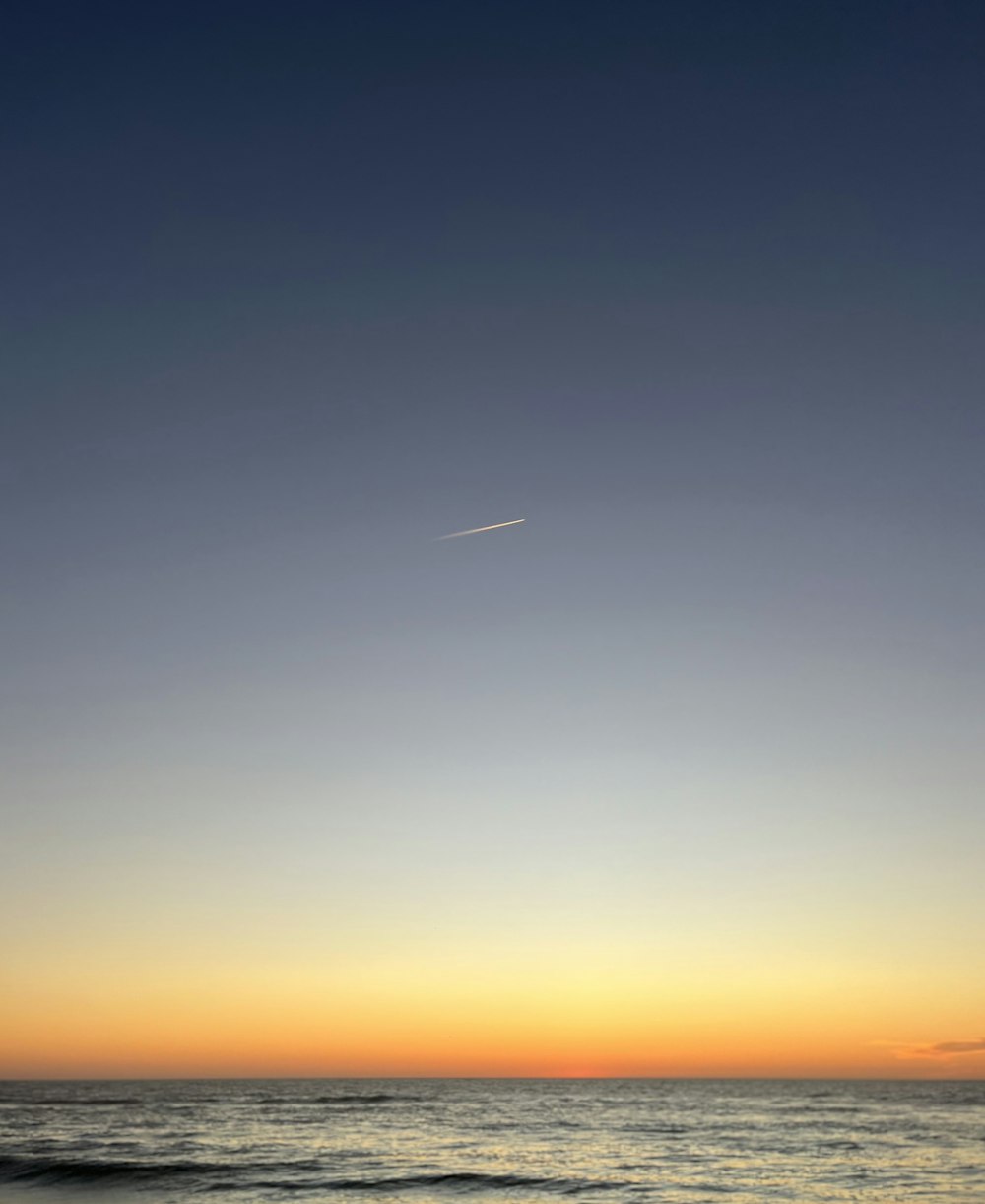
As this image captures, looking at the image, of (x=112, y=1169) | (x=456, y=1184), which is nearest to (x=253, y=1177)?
(x=112, y=1169)

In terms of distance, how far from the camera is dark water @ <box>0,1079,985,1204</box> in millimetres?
34969

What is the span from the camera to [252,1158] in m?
43.9

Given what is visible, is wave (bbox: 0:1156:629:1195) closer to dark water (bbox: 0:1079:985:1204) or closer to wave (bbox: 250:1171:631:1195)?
wave (bbox: 250:1171:631:1195)

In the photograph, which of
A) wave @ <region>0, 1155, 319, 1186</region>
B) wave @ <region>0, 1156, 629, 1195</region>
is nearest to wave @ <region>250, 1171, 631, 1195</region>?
wave @ <region>0, 1156, 629, 1195</region>

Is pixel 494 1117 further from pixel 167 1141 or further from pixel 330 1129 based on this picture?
pixel 167 1141

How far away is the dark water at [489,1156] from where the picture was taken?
115ft

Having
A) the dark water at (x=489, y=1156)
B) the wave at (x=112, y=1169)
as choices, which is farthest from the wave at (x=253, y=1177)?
the dark water at (x=489, y=1156)

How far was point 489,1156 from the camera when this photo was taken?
148 feet

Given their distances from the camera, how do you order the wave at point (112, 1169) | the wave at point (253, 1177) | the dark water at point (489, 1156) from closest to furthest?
the dark water at point (489, 1156) → the wave at point (253, 1177) → the wave at point (112, 1169)

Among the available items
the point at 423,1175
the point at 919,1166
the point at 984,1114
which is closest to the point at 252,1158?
the point at 423,1175

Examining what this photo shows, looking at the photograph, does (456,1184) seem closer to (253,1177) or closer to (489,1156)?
(253,1177)

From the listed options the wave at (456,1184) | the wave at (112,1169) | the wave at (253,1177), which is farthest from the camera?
the wave at (112,1169)

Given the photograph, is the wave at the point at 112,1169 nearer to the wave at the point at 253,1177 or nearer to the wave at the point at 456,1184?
the wave at the point at 253,1177

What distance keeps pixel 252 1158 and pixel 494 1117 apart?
32165mm
